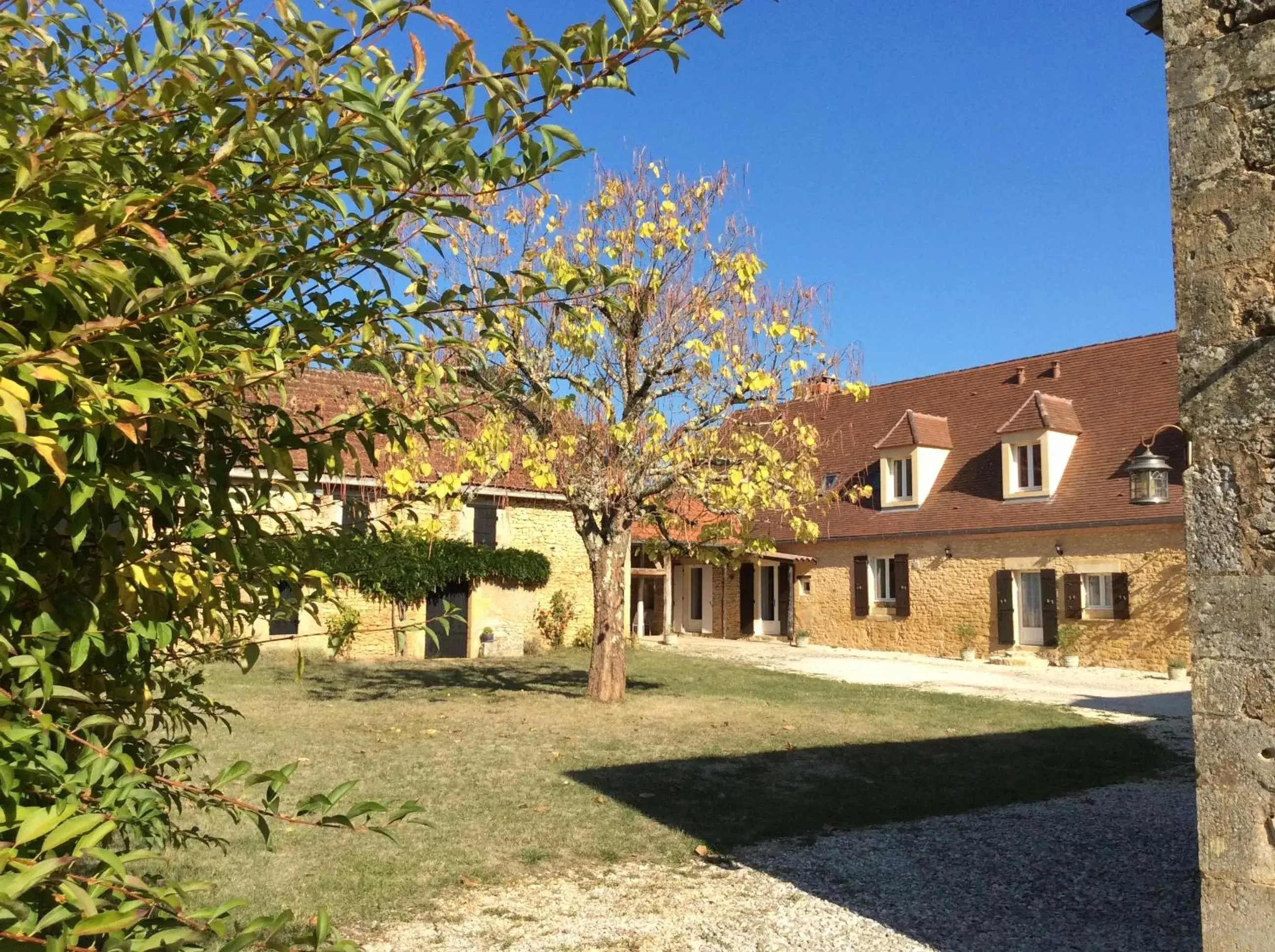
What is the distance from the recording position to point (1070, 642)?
67.8ft

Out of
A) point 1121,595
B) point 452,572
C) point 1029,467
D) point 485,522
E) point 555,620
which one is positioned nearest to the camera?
point 1121,595

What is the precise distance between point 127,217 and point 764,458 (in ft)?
34.6

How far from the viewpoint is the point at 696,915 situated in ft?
17.5

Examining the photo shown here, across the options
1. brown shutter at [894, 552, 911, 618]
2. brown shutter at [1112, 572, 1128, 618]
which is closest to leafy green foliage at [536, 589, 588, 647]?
brown shutter at [894, 552, 911, 618]

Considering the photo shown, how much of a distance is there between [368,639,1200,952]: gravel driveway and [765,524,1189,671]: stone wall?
12.9 m

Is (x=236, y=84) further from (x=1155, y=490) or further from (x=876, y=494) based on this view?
(x=876, y=494)

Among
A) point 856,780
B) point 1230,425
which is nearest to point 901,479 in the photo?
point 856,780

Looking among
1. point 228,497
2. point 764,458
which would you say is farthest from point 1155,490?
point 228,497

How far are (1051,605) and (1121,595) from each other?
1477 millimetres

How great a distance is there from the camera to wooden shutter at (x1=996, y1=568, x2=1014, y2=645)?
70.7 ft

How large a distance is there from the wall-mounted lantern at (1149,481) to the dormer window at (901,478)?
12048mm

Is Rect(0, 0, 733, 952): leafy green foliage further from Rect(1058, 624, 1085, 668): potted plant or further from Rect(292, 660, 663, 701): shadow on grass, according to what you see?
Rect(1058, 624, 1085, 668): potted plant

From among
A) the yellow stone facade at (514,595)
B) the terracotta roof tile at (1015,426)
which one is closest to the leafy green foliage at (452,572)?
the yellow stone facade at (514,595)

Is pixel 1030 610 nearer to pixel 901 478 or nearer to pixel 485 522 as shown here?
pixel 901 478
